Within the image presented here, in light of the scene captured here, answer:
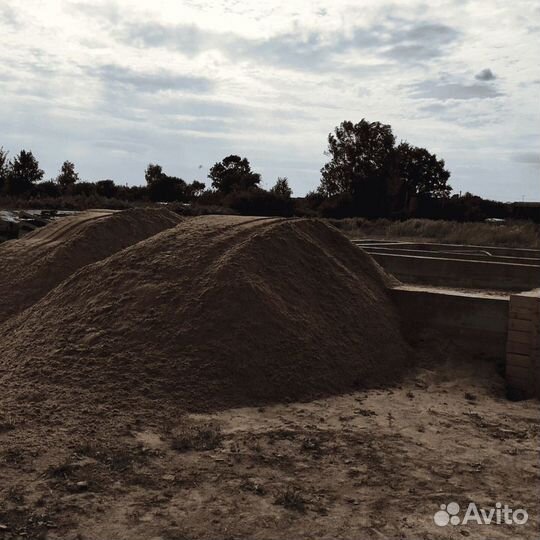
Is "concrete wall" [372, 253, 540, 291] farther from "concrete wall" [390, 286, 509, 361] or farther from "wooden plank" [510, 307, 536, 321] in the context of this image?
"wooden plank" [510, 307, 536, 321]

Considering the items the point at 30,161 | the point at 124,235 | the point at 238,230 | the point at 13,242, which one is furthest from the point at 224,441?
the point at 30,161

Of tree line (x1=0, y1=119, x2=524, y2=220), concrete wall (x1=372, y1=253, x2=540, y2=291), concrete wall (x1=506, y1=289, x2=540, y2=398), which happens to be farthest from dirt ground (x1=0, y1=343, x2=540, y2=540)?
tree line (x1=0, y1=119, x2=524, y2=220)

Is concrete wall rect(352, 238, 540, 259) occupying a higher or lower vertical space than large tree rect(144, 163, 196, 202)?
lower

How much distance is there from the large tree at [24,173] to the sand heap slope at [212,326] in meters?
32.9

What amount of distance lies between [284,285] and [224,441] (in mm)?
2208

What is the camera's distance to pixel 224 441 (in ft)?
13.4

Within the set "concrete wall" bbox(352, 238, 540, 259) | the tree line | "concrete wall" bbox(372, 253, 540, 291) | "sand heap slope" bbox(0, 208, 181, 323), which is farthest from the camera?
the tree line

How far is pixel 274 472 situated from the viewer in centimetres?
364

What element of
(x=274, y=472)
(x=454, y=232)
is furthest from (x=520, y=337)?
(x=454, y=232)

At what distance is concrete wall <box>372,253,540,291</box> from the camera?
340 inches

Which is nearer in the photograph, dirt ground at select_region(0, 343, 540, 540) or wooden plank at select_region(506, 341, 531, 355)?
dirt ground at select_region(0, 343, 540, 540)

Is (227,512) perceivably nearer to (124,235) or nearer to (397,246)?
(124,235)

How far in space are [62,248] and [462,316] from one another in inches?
215

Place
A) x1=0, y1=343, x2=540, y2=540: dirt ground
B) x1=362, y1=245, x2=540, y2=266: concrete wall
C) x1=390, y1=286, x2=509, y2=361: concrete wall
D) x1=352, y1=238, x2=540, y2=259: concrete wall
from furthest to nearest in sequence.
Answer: x1=352, y1=238, x2=540, y2=259: concrete wall
x1=362, y1=245, x2=540, y2=266: concrete wall
x1=390, y1=286, x2=509, y2=361: concrete wall
x1=0, y1=343, x2=540, y2=540: dirt ground
